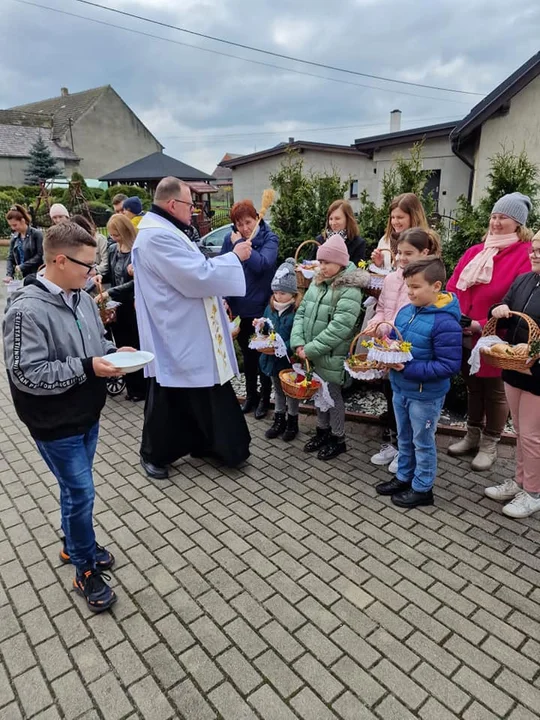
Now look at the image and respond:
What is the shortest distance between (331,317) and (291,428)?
3.93 ft

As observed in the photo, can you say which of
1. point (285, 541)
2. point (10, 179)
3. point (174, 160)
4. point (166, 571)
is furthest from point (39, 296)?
point (10, 179)

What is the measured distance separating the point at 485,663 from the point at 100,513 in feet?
8.17

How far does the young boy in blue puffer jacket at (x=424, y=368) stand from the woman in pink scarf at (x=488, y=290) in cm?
51

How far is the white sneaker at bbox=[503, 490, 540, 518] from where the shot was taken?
324cm

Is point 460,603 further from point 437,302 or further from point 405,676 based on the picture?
point 437,302

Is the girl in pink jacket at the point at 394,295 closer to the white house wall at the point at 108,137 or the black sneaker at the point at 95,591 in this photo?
the black sneaker at the point at 95,591

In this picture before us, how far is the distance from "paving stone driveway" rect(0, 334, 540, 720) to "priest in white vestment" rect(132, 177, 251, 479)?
0.30 m

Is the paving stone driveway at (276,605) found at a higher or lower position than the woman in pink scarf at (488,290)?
lower

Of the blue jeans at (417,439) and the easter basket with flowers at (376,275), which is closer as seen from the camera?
the blue jeans at (417,439)

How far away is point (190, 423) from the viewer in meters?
3.95

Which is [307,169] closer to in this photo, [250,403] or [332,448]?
[250,403]

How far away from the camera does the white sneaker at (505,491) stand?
3.43 m

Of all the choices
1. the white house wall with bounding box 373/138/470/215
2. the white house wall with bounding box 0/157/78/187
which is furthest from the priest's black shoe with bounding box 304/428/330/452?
the white house wall with bounding box 0/157/78/187

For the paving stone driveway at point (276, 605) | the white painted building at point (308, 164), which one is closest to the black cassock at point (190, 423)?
the paving stone driveway at point (276, 605)
